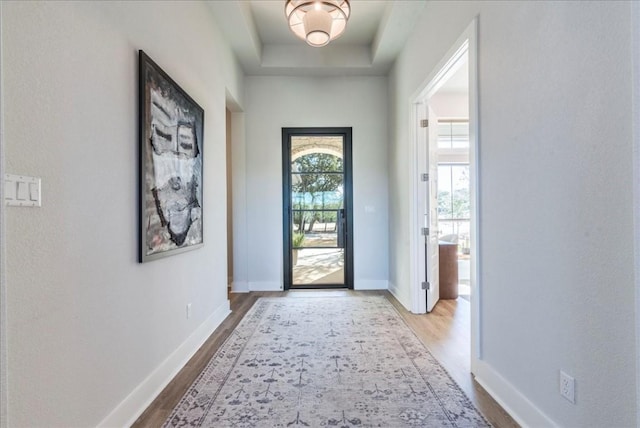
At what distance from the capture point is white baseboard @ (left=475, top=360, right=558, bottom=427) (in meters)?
1.61

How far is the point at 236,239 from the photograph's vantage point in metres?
→ 4.79

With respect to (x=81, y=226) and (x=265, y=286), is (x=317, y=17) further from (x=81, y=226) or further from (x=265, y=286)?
(x=265, y=286)

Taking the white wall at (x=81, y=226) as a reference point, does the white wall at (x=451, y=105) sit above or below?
above

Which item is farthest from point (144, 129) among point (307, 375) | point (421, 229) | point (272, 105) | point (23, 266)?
point (272, 105)

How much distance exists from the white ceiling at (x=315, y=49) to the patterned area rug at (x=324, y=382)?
305cm

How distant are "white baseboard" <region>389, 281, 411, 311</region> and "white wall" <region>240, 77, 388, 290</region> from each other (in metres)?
0.29

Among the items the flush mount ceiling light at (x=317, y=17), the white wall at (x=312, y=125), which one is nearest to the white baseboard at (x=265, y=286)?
the white wall at (x=312, y=125)

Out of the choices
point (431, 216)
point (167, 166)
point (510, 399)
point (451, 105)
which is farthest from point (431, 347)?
point (451, 105)

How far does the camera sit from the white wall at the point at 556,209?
1183mm

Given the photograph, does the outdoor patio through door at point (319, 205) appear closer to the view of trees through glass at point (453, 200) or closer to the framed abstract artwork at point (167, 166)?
the framed abstract artwork at point (167, 166)

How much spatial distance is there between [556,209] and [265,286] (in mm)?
3945

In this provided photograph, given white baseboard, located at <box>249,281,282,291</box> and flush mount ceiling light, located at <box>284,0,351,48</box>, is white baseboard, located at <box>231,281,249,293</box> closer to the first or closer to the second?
white baseboard, located at <box>249,281,282,291</box>

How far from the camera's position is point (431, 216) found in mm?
3717

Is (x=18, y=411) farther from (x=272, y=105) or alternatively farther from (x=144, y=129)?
(x=272, y=105)
